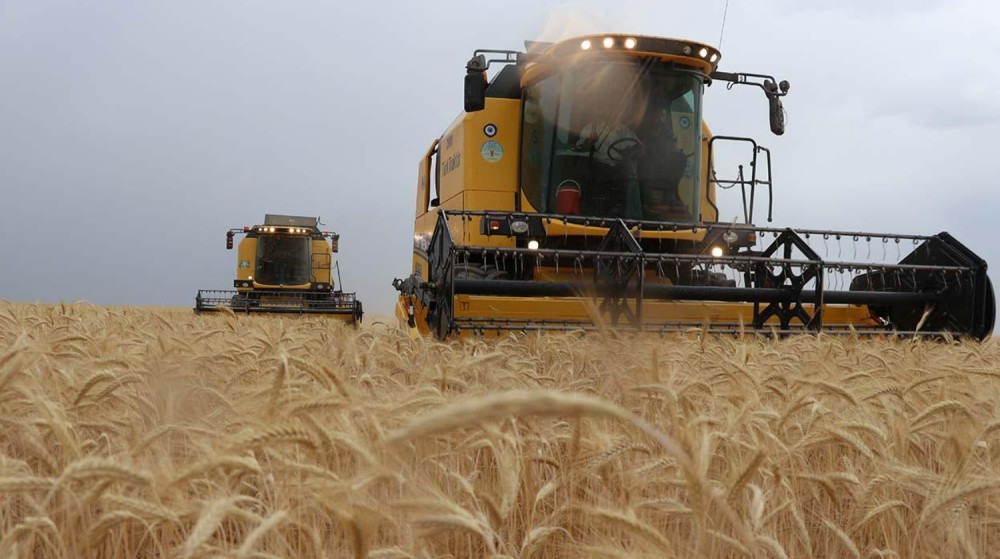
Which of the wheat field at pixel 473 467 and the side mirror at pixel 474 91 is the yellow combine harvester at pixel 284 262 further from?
the wheat field at pixel 473 467

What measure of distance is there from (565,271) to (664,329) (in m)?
1.43

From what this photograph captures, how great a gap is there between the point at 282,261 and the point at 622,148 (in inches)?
509

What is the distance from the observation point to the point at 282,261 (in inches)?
706

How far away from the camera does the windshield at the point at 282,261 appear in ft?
58.5

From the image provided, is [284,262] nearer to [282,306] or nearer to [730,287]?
[282,306]

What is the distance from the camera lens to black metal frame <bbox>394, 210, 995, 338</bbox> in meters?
5.46

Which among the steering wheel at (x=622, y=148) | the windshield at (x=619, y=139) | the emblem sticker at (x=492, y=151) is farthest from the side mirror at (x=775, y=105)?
the emblem sticker at (x=492, y=151)

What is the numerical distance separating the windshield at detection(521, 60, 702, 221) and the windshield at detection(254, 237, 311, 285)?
40.1 ft

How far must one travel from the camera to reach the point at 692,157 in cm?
700

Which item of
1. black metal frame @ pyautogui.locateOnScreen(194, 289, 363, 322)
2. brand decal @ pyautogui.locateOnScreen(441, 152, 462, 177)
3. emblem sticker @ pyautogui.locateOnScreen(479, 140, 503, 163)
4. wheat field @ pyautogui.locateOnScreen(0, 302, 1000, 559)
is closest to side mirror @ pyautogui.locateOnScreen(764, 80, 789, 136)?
emblem sticker @ pyautogui.locateOnScreen(479, 140, 503, 163)

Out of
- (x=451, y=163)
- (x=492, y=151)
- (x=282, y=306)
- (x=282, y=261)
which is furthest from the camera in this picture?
(x=282, y=261)

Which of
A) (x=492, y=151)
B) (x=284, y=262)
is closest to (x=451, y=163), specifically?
(x=492, y=151)

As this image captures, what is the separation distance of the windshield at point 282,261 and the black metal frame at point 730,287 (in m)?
12.1

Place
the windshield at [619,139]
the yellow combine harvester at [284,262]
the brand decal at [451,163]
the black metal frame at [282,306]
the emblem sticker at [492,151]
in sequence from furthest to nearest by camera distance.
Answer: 1. the yellow combine harvester at [284,262]
2. the black metal frame at [282,306]
3. the brand decal at [451,163]
4. the emblem sticker at [492,151]
5. the windshield at [619,139]
